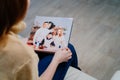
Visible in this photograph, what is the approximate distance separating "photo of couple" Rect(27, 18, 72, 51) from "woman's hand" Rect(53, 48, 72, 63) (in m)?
0.03

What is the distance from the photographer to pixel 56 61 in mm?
1056

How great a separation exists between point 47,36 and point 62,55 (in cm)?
14

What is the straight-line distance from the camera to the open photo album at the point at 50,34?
3.64 ft

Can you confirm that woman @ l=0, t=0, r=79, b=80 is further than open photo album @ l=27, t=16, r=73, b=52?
No

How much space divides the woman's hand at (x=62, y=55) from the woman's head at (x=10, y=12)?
0.46 meters

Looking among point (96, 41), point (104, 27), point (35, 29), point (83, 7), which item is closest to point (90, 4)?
point (83, 7)

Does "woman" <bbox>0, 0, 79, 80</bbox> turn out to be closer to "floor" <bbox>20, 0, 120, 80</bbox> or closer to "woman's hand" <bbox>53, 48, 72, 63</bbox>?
"woman's hand" <bbox>53, 48, 72, 63</bbox>

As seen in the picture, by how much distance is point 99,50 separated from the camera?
5.85ft

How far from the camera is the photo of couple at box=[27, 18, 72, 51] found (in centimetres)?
111

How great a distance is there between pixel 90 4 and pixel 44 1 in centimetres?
49

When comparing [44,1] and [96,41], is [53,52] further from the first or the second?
[44,1]

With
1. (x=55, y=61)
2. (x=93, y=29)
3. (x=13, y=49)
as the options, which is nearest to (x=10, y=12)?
(x=13, y=49)

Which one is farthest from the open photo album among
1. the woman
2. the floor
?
the floor

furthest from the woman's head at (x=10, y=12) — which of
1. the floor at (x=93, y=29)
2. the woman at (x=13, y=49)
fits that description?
the floor at (x=93, y=29)
